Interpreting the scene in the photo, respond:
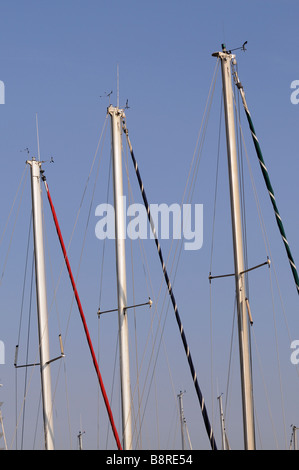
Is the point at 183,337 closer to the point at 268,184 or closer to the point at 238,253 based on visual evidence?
the point at 268,184

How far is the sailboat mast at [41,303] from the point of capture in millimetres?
45344

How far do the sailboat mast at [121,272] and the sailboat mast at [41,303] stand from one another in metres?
4.45

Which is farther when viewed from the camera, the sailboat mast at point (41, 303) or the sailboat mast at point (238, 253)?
the sailboat mast at point (41, 303)

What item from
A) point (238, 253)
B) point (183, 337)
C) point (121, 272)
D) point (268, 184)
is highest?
point (268, 184)

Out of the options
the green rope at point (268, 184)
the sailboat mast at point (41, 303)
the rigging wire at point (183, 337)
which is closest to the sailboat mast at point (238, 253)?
the green rope at point (268, 184)

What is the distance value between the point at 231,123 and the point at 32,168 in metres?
12.8

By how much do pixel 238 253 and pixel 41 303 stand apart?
12306 mm

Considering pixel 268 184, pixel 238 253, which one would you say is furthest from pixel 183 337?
pixel 238 253

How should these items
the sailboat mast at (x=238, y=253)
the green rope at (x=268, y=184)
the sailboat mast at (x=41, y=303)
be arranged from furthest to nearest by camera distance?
the sailboat mast at (x=41, y=303) < the green rope at (x=268, y=184) < the sailboat mast at (x=238, y=253)

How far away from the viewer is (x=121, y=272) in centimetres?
4362

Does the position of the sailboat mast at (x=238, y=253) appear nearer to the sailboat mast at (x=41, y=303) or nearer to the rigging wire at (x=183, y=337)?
the rigging wire at (x=183, y=337)

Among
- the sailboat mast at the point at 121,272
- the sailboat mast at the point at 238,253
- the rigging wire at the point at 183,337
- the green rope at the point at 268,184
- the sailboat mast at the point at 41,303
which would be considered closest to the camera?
the sailboat mast at the point at 238,253
